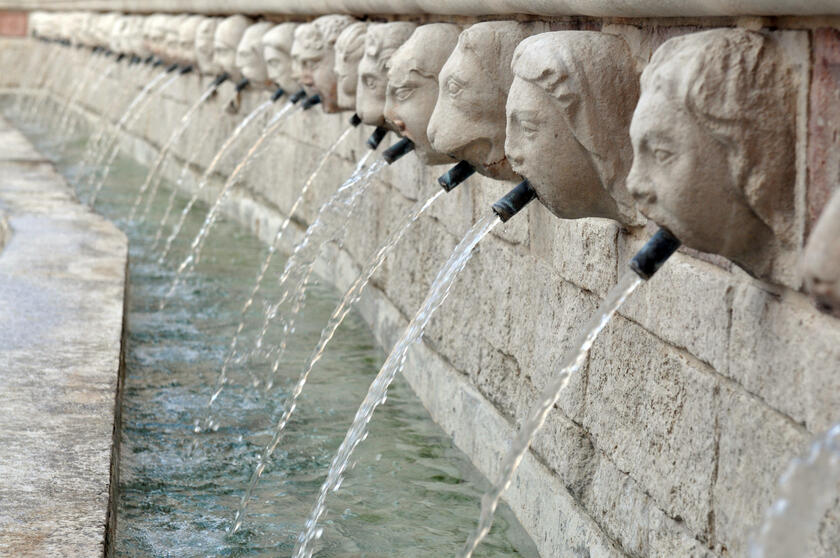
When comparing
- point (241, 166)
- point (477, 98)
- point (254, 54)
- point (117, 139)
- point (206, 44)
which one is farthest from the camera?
point (117, 139)

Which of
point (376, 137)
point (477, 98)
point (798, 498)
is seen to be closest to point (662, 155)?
point (798, 498)

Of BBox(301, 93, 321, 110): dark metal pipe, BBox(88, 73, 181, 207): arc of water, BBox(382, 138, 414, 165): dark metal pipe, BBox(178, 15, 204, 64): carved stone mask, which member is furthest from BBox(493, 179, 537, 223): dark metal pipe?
BBox(88, 73, 181, 207): arc of water

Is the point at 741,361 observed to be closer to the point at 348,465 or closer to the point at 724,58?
the point at 724,58

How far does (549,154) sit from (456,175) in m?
0.73

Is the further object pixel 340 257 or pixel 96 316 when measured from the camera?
pixel 340 257

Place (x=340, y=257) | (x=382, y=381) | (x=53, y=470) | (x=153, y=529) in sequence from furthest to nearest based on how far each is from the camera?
(x=340, y=257), (x=382, y=381), (x=153, y=529), (x=53, y=470)

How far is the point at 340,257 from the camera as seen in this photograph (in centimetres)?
635

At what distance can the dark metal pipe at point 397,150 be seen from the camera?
399 centimetres

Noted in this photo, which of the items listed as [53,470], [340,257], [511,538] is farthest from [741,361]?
[340,257]

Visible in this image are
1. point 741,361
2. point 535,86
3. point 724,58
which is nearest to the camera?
point 724,58

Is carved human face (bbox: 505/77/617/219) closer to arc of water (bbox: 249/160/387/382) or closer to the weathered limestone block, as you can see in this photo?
the weathered limestone block

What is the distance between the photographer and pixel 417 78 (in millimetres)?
3709

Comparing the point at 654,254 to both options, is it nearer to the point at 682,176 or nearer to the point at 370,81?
the point at 682,176

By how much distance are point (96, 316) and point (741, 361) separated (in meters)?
2.81
